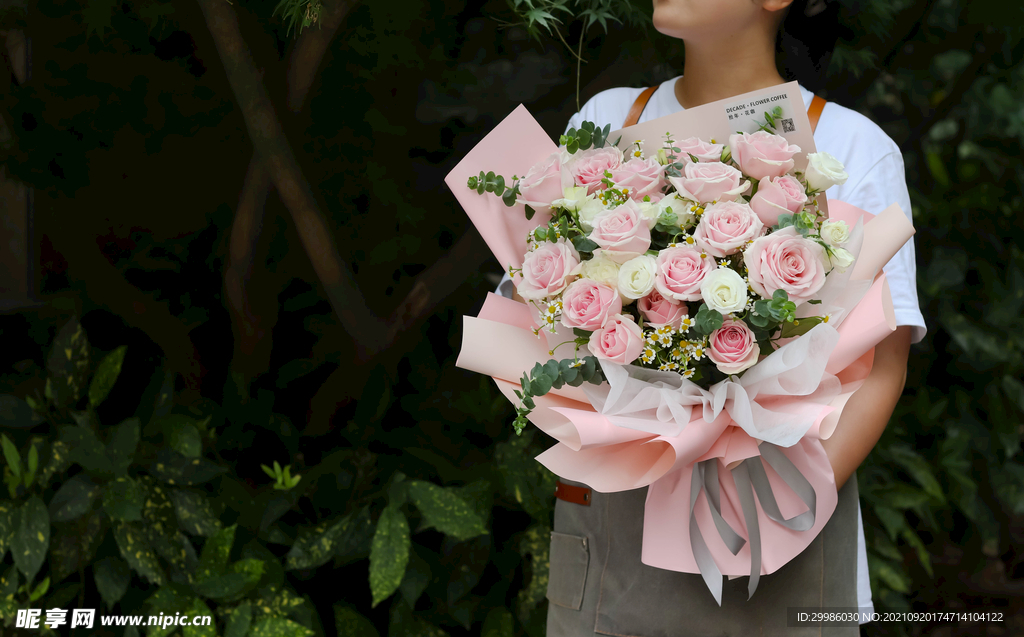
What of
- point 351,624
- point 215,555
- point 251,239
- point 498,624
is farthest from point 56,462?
point 498,624

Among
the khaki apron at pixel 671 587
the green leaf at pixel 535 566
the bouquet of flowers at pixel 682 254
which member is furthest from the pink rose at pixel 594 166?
the green leaf at pixel 535 566

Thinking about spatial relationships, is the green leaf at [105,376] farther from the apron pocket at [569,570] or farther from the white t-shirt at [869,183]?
the white t-shirt at [869,183]

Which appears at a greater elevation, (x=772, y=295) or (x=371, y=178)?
(x=772, y=295)

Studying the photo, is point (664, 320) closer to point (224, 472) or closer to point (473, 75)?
point (473, 75)

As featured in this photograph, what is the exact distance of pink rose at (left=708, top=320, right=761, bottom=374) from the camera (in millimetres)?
886

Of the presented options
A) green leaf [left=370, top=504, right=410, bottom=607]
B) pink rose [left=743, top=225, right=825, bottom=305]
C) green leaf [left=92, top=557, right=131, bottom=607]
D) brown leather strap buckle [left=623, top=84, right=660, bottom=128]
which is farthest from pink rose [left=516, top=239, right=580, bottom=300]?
green leaf [left=92, top=557, right=131, bottom=607]

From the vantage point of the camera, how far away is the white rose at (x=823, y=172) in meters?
0.96

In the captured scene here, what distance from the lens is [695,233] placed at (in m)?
0.93

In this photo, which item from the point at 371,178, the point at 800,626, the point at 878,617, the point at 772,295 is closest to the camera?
the point at 772,295

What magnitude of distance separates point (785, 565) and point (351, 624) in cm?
126

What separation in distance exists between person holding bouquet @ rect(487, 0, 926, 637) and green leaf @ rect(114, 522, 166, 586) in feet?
3.62

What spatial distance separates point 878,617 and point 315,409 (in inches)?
73.7

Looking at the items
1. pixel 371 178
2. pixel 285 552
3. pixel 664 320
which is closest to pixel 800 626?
pixel 664 320

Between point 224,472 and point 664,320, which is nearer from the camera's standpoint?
point 664,320
